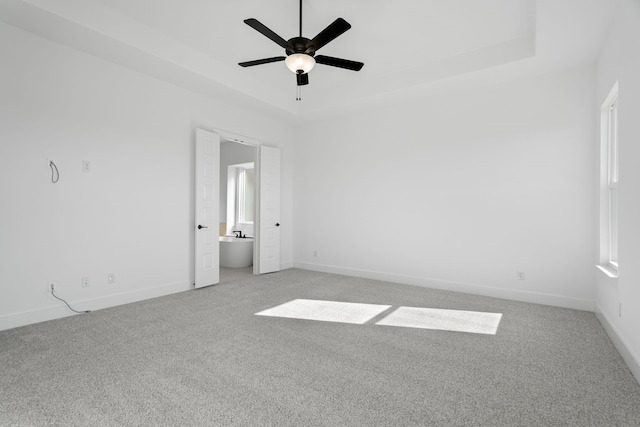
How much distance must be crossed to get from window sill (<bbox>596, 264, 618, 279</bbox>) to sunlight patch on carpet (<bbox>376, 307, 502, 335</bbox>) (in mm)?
1078

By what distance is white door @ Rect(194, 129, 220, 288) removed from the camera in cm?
482

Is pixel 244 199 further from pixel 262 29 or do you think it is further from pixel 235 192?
pixel 262 29

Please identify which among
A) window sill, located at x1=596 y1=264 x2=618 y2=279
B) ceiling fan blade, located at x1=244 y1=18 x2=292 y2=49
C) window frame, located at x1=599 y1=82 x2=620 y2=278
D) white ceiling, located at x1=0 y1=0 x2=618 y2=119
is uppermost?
white ceiling, located at x1=0 y1=0 x2=618 y2=119

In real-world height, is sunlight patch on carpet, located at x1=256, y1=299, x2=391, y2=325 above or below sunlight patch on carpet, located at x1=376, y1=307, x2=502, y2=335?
below

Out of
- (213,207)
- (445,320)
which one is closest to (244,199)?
(213,207)

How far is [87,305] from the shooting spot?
3.72 metres

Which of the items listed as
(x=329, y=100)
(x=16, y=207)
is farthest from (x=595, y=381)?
(x=16, y=207)

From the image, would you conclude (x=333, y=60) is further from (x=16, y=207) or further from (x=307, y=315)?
(x=16, y=207)

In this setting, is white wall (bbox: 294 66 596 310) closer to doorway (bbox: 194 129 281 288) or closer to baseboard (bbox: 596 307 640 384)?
baseboard (bbox: 596 307 640 384)

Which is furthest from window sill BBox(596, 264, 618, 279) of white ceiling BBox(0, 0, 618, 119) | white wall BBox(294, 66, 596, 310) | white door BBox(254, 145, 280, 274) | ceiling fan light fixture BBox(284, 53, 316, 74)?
white door BBox(254, 145, 280, 274)

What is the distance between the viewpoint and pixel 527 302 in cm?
419

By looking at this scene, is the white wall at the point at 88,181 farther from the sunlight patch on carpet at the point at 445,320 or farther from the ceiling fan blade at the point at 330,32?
the sunlight patch on carpet at the point at 445,320

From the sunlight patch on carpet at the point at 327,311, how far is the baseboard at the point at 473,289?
52.0 inches

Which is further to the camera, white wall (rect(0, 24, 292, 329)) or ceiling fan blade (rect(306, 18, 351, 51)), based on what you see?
white wall (rect(0, 24, 292, 329))
